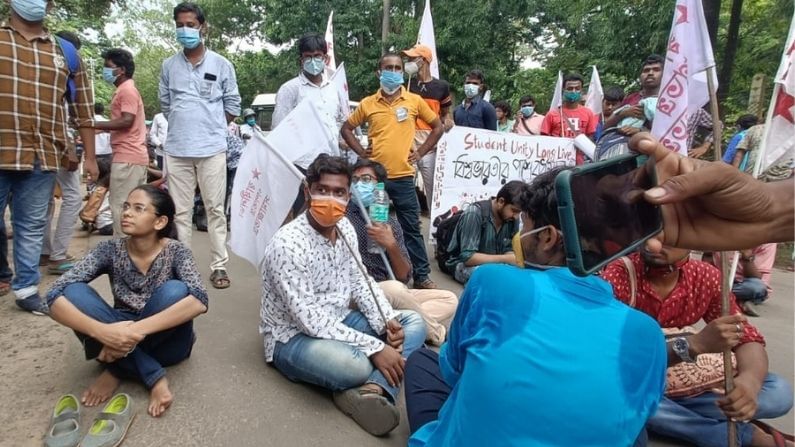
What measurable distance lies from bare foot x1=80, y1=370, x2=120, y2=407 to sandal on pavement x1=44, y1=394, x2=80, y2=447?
0.11 meters

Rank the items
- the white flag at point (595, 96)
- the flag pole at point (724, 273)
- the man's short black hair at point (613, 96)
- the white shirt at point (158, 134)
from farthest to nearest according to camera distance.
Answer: the white flag at point (595, 96)
the white shirt at point (158, 134)
the man's short black hair at point (613, 96)
the flag pole at point (724, 273)

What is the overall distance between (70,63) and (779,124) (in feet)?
15.0

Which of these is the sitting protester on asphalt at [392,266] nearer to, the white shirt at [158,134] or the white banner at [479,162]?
the white banner at [479,162]

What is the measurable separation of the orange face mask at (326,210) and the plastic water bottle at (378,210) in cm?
78

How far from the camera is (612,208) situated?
1106mm

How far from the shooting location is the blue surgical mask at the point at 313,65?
13.8 feet

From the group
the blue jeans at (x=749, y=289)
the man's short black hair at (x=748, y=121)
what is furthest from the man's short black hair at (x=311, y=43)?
the man's short black hair at (x=748, y=121)

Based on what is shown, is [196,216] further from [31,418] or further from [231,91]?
[31,418]

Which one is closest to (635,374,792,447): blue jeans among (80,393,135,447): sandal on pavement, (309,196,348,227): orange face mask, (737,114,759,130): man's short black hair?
(309,196,348,227): orange face mask

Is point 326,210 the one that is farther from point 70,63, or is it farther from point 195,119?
point 70,63

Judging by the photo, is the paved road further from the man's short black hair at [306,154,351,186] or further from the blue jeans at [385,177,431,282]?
the blue jeans at [385,177,431,282]

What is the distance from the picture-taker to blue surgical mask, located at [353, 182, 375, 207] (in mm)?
3680

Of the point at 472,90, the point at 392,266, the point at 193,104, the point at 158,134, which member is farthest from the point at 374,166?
the point at 158,134

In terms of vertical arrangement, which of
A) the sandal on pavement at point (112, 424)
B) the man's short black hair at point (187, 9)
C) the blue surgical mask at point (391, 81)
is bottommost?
the sandal on pavement at point (112, 424)
